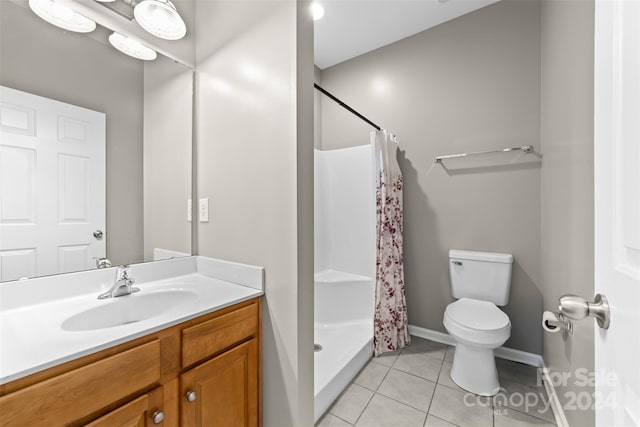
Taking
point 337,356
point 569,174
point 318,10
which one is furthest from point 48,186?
point 569,174

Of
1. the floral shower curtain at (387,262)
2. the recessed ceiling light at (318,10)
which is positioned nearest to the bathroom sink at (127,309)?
the floral shower curtain at (387,262)

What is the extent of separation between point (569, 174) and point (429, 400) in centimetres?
145

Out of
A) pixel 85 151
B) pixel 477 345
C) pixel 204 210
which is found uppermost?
pixel 85 151

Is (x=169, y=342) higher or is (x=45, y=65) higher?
(x=45, y=65)

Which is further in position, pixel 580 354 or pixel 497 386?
pixel 497 386

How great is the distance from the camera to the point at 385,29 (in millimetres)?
2355

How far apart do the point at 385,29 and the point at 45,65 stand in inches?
93.0

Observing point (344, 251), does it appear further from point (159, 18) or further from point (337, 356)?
point (159, 18)

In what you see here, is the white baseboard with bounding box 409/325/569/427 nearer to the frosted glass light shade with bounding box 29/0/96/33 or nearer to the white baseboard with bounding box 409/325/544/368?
the white baseboard with bounding box 409/325/544/368

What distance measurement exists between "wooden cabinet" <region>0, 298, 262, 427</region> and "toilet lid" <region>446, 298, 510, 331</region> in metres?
1.31

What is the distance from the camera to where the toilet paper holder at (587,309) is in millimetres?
475
